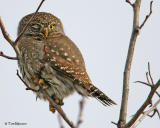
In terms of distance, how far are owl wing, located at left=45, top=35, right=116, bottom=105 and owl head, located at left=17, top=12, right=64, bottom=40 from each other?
2.19 feet

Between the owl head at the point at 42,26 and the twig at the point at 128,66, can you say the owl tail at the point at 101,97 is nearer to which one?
the twig at the point at 128,66

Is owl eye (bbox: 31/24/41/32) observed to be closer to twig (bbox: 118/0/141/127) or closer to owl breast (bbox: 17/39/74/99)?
owl breast (bbox: 17/39/74/99)

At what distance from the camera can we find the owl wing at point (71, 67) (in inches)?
181

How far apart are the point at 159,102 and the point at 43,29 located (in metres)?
3.00

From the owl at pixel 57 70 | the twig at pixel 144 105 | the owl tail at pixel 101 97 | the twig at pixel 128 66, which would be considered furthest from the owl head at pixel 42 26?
the twig at pixel 144 105

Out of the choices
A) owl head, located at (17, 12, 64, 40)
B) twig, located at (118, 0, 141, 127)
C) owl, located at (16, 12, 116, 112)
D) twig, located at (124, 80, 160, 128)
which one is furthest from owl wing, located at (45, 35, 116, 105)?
twig, located at (124, 80, 160, 128)

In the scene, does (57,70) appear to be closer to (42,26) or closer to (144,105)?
(42,26)

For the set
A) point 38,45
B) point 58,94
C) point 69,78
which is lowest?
point 58,94

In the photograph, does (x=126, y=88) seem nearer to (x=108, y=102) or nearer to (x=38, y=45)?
(x=108, y=102)

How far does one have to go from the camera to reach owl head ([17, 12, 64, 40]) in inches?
228

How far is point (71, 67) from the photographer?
485cm

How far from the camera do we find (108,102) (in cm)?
461

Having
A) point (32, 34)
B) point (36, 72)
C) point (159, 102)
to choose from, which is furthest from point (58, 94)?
point (159, 102)

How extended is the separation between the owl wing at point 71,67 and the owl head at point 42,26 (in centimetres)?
67
